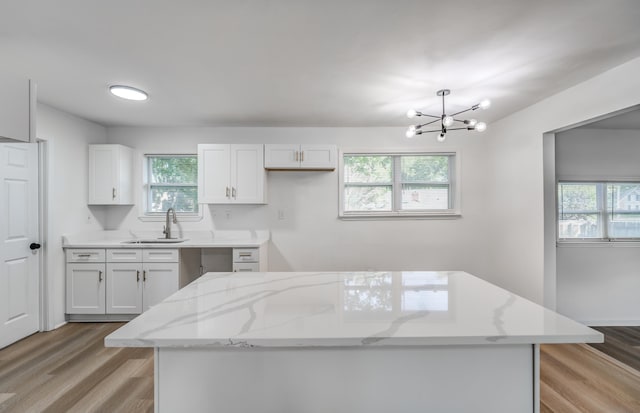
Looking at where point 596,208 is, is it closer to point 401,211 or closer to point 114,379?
point 401,211

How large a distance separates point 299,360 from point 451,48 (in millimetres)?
2124

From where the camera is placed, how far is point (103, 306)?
3359mm

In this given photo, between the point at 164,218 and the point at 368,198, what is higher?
the point at 368,198

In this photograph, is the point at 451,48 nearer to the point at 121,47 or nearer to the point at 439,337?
the point at 439,337

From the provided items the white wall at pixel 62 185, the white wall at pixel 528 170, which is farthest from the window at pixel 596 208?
the white wall at pixel 62 185

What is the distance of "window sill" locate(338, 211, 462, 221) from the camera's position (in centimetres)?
397

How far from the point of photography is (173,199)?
4.02 metres

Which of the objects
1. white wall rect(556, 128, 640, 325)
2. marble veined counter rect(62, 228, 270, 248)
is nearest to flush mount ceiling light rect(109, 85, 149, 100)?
marble veined counter rect(62, 228, 270, 248)

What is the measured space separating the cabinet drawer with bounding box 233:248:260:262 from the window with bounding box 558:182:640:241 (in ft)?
12.2

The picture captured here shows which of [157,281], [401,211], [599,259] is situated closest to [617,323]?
[599,259]

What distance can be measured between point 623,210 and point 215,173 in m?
5.08

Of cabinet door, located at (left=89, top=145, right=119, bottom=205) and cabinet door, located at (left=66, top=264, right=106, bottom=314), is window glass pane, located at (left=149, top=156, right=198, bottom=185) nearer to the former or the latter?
cabinet door, located at (left=89, top=145, right=119, bottom=205)

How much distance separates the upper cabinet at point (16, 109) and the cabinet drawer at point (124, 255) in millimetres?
2357

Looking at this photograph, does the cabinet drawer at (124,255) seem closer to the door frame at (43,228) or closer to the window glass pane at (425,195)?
the door frame at (43,228)
